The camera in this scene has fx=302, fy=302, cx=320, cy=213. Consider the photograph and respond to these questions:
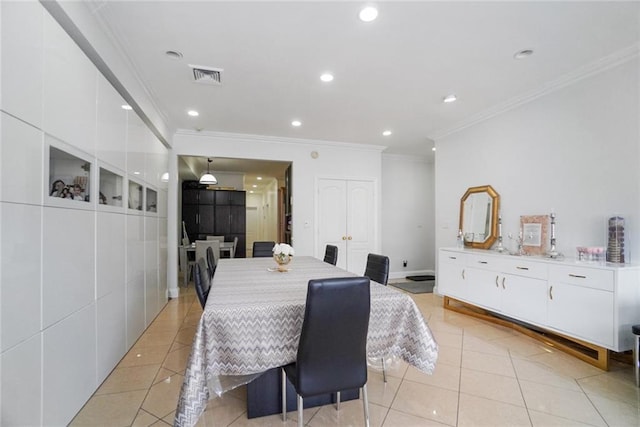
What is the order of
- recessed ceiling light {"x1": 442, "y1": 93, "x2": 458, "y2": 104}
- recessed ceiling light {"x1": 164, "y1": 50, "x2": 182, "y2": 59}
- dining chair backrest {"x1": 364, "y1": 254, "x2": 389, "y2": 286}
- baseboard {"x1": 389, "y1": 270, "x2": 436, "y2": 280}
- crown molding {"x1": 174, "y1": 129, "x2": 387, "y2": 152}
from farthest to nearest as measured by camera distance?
1. baseboard {"x1": 389, "y1": 270, "x2": 436, "y2": 280}
2. crown molding {"x1": 174, "y1": 129, "x2": 387, "y2": 152}
3. recessed ceiling light {"x1": 442, "y1": 93, "x2": 458, "y2": 104}
4. dining chair backrest {"x1": 364, "y1": 254, "x2": 389, "y2": 286}
5. recessed ceiling light {"x1": 164, "y1": 50, "x2": 182, "y2": 59}

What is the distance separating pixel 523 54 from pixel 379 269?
2.29m

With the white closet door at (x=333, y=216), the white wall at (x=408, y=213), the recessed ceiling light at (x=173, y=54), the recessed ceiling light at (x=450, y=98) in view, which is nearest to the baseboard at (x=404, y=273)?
the white wall at (x=408, y=213)

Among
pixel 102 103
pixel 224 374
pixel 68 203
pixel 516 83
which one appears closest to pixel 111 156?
pixel 102 103

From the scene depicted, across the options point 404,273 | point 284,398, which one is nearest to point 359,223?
point 404,273

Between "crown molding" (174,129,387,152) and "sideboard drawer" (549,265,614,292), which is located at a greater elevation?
"crown molding" (174,129,387,152)

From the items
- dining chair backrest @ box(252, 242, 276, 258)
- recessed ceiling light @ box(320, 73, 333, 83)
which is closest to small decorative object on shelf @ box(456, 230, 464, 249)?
dining chair backrest @ box(252, 242, 276, 258)

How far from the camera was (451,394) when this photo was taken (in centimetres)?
219

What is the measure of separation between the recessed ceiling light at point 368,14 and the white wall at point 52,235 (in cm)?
186

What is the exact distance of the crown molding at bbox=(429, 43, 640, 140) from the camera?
2.66 metres

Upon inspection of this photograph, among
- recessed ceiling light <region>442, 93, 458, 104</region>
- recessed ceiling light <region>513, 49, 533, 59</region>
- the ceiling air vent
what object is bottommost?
the ceiling air vent

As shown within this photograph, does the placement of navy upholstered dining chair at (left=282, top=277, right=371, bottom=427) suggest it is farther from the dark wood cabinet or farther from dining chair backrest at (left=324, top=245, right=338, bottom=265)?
the dark wood cabinet

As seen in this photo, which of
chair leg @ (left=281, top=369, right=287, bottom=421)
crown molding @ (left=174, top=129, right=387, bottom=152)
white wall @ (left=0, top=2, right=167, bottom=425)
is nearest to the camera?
white wall @ (left=0, top=2, right=167, bottom=425)

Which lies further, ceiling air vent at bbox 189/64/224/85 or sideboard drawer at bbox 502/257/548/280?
sideboard drawer at bbox 502/257/548/280

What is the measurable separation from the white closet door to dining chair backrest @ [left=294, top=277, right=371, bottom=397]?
404 centimetres
